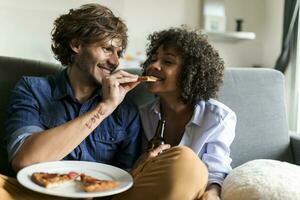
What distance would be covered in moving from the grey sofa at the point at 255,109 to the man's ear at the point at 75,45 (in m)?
0.17

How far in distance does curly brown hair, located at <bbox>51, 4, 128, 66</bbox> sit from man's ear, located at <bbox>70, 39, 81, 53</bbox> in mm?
14

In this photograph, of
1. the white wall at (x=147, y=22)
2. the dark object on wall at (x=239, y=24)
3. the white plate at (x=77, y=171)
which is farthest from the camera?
the dark object on wall at (x=239, y=24)

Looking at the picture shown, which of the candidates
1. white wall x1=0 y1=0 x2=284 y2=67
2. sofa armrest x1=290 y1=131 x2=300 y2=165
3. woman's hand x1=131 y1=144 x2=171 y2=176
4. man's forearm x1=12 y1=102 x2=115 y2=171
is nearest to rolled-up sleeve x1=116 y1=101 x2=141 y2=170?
woman's hand x1=131 y1=144 x2=171 y2=176

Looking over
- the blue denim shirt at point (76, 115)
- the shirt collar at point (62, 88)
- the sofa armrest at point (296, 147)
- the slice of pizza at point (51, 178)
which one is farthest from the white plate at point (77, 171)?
the sofa armrest at point (296, 147)

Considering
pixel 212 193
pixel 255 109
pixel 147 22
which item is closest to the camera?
pixel 212 193

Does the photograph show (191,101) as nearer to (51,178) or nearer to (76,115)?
(76,115)

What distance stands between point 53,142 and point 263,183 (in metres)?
0.69

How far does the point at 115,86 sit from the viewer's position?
1.53 meters

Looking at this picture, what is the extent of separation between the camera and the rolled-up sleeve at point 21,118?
146cm

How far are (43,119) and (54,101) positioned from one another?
0.09 m

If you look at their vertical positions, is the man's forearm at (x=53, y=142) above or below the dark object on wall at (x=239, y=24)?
below

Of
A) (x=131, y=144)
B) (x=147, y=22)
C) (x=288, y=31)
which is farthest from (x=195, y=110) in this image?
(x=288, y=31)

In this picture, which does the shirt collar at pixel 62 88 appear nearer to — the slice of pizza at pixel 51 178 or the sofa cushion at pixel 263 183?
the slice of pizza at pixel 51 178

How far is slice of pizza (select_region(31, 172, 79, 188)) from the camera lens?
1170mm
